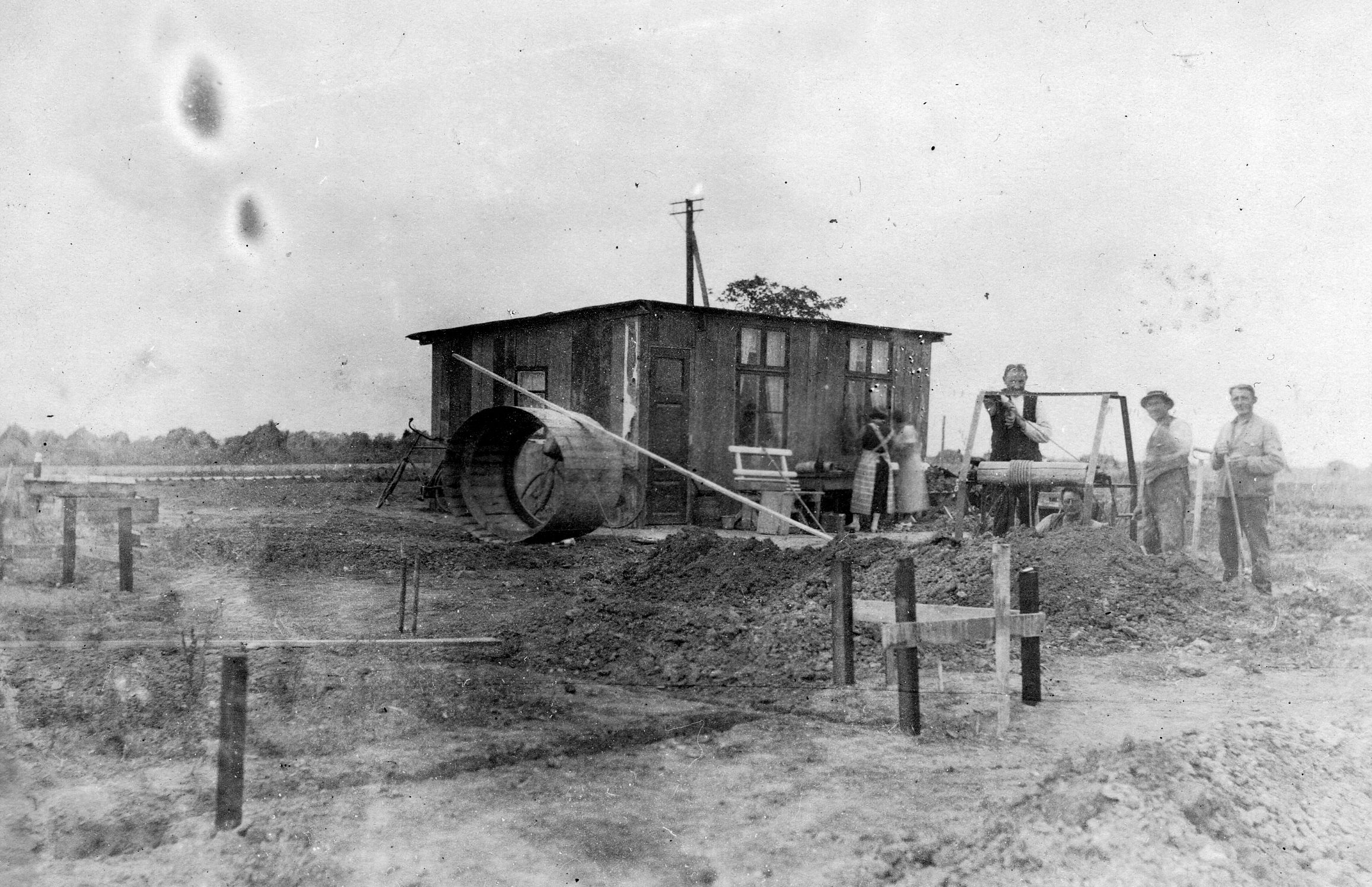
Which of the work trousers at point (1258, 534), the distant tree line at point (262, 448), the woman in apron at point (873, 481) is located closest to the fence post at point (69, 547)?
the work trousers at point (1258, 534)

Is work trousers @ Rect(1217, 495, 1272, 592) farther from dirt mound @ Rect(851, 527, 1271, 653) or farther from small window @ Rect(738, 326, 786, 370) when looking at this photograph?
small window @ Rect(738, 326, 786, 370)

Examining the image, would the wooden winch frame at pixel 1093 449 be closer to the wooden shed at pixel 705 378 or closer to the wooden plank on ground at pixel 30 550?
the wooden shed at pixel 705 378

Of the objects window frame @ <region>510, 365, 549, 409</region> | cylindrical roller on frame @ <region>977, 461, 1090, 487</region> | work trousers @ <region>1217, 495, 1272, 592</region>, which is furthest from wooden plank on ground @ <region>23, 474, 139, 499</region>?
work trousers @ <region>1217, 495, 1272, 592</region>

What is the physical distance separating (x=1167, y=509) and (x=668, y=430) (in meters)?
8.12

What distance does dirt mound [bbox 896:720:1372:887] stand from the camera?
11.5 feet

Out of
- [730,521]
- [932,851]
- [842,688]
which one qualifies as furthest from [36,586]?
[730,521]

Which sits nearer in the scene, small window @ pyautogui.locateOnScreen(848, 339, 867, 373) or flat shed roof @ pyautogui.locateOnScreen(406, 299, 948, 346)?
flat shed roof @ pyautogui.locateOnScreen(406, 299, 948, 346)

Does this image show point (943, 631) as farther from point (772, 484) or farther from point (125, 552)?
point (772, 484)

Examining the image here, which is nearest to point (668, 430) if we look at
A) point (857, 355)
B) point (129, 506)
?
point (857, 355)

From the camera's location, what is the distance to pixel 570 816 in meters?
A: 4.20

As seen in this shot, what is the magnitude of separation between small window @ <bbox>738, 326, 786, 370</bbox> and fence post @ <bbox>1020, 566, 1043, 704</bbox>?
11003 millimetres

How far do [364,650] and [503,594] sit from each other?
8.91ft

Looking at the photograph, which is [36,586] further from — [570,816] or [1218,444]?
[1218,444]

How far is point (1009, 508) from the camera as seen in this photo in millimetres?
10891
